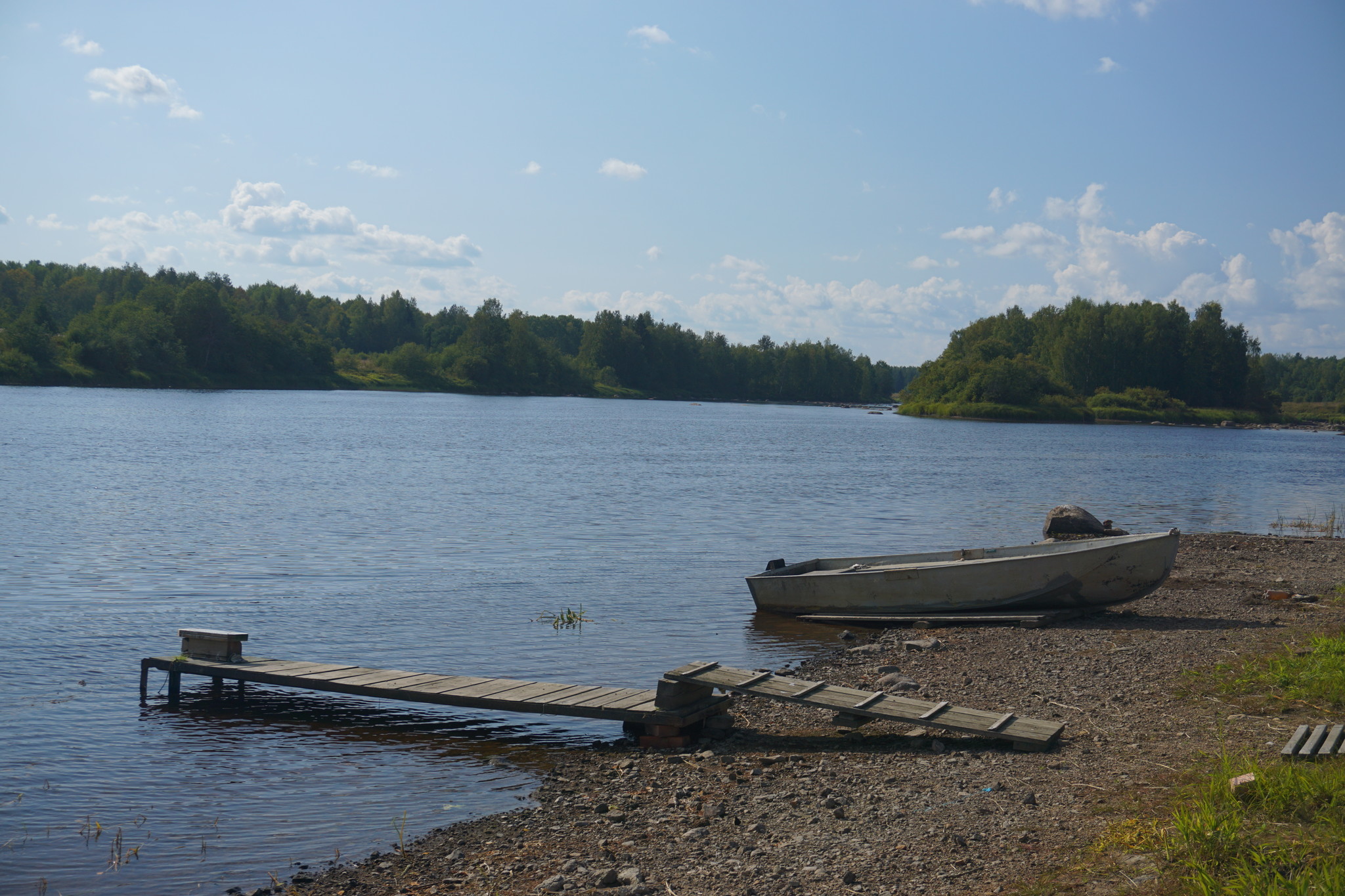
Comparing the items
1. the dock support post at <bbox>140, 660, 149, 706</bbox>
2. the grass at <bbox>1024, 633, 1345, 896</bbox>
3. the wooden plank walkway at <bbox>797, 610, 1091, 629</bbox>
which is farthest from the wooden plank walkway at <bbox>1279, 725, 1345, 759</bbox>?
the dock support post at <bbox>140, 660, 149, 706</bbox>

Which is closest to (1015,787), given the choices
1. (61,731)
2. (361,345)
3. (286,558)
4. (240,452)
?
(61,731)

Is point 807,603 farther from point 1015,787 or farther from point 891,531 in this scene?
point 891,531

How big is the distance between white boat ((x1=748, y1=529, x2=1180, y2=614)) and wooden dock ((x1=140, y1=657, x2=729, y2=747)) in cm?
691

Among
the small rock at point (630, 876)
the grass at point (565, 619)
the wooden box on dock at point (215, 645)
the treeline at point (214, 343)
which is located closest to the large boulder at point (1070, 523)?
the grass at point (565, 619)

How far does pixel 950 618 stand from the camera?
56.8 feet

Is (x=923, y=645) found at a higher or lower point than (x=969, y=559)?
lower

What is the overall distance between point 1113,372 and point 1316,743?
163773 mm

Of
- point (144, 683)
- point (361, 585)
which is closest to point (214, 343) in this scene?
point (361, 585)

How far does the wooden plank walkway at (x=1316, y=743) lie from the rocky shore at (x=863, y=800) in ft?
2.40

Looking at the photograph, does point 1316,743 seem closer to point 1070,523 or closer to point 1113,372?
point 1070,523

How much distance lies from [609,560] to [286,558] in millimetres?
7679

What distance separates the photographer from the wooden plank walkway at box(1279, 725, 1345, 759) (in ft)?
23.4

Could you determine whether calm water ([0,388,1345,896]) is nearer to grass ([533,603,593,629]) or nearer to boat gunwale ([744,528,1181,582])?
grass ([533,603,593,629])

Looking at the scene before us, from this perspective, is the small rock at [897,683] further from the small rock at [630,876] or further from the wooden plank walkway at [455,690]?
the small rock at [630,876]
